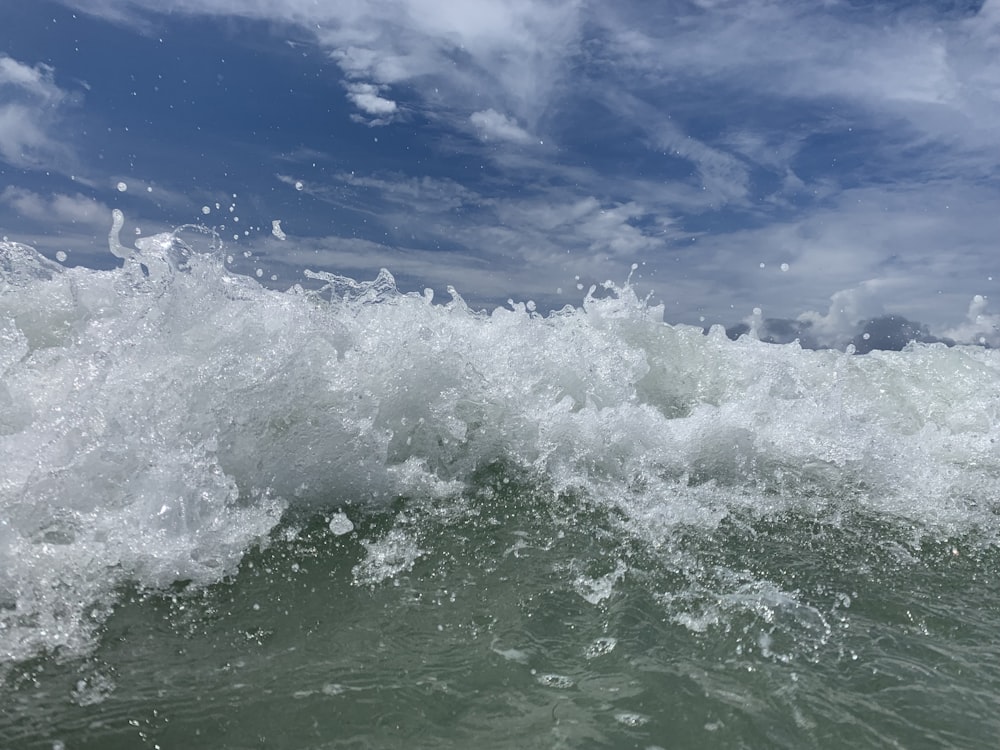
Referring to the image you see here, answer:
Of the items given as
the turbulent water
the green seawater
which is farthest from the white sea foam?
the green seawater

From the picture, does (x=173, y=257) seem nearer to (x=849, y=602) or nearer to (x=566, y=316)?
(x=566, y=316)

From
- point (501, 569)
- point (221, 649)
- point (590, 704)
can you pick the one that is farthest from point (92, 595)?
point (590, 704)

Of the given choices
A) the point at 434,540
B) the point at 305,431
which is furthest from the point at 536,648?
the point at 305,431

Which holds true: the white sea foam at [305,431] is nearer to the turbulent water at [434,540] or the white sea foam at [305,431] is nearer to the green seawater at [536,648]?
the turbulent water at [434,540]

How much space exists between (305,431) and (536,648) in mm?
2212

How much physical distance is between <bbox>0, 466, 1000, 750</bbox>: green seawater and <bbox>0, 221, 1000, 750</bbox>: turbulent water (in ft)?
0.04

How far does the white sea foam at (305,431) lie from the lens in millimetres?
3219

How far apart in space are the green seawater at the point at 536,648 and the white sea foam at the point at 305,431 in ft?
0.66

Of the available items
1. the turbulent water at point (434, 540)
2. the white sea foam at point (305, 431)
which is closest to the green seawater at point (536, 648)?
the turbulent water at point (434, 540)

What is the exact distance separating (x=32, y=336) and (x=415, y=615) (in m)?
4.20

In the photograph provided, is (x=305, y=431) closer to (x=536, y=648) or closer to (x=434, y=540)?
(x=434, y=540)

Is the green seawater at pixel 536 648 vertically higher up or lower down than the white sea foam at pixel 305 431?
lower down

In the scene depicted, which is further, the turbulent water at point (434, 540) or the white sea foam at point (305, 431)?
the white sea foam at point (305, 431)

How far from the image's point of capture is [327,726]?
2143 millimetres
